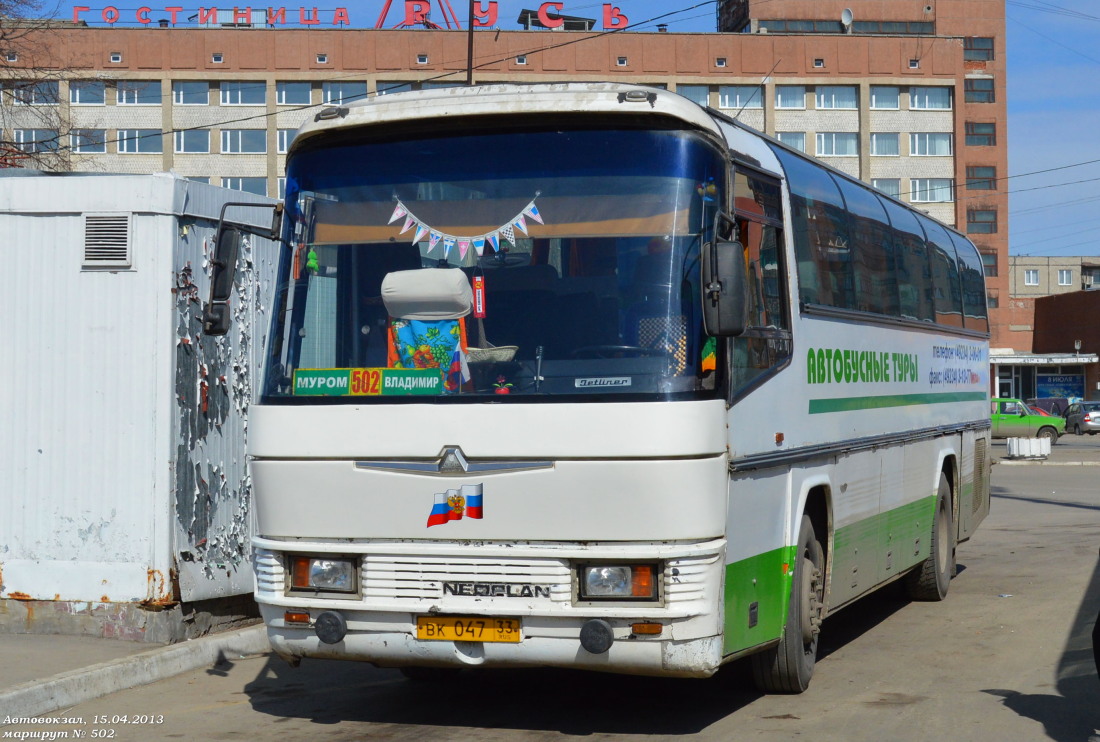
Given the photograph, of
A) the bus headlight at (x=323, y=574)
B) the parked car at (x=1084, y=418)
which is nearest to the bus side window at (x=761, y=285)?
the bus headlight at (x=323, y=574)

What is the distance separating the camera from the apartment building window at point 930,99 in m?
77.0

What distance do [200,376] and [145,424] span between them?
0.57 meters

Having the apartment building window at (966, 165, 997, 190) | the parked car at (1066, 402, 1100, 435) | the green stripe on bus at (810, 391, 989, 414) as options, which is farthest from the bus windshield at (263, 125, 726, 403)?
the apartment building window at (966, 165, 997, 190)

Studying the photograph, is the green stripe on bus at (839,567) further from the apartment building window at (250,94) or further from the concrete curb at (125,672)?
the apartment building window at (250,94)

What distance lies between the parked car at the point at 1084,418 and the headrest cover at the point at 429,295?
56355 millimetres

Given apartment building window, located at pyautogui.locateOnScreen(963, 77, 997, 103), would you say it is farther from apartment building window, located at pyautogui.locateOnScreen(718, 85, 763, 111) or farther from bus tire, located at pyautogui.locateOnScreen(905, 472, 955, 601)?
bus tire, located at pyautogui.locateOnScreen(905, 472, 955, 601)

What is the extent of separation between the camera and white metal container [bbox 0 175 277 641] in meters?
9.30

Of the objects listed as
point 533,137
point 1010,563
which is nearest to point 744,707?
point 533,137

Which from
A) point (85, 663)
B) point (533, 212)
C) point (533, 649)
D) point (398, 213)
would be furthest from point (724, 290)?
point (85, 663)

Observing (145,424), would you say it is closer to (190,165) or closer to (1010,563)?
(1010,563)

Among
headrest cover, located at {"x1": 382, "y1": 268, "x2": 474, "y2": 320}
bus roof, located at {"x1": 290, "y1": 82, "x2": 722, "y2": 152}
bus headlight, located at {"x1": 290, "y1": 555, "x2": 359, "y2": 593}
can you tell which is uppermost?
bus roof, located at {"x1": 290, "y1": 82, "x2": 722, "y2": 152}

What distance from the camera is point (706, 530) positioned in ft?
20.7

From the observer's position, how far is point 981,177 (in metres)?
83.5

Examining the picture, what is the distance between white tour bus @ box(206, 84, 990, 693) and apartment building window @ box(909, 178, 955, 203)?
2911 inches
